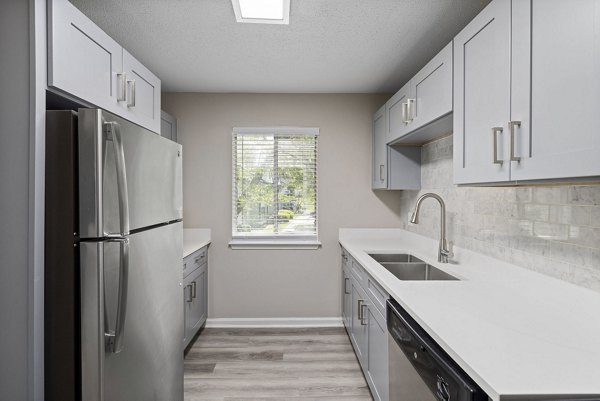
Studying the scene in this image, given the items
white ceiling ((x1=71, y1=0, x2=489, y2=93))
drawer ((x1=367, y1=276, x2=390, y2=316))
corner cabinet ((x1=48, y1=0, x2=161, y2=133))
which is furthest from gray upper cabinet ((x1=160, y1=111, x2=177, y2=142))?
drawer ((x1=367, y1=276, x2=390, y2=316))

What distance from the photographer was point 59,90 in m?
1.26

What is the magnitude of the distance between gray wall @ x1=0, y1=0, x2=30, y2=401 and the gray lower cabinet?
146 centimetres

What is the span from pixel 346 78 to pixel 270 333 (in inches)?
97.6

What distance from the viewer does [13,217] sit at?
1148mm

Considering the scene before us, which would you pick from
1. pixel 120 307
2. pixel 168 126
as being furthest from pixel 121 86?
pixel 168 126

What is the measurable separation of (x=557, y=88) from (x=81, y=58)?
5.73ft

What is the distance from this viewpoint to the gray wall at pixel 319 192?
3461 mm

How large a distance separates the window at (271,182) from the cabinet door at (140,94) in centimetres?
133

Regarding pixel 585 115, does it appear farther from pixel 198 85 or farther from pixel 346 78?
pixel 198 85

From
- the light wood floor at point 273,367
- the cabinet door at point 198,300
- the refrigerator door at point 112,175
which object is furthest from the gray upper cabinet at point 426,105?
the cabinet door at point 198,300

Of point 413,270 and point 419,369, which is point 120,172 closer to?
point 419,369

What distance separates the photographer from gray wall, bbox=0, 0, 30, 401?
115 centimetres

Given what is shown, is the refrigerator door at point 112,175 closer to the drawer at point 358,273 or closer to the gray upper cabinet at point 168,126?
the drawer at point 358,273

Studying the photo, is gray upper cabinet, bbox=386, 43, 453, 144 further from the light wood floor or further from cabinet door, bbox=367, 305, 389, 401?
the light wood floor
